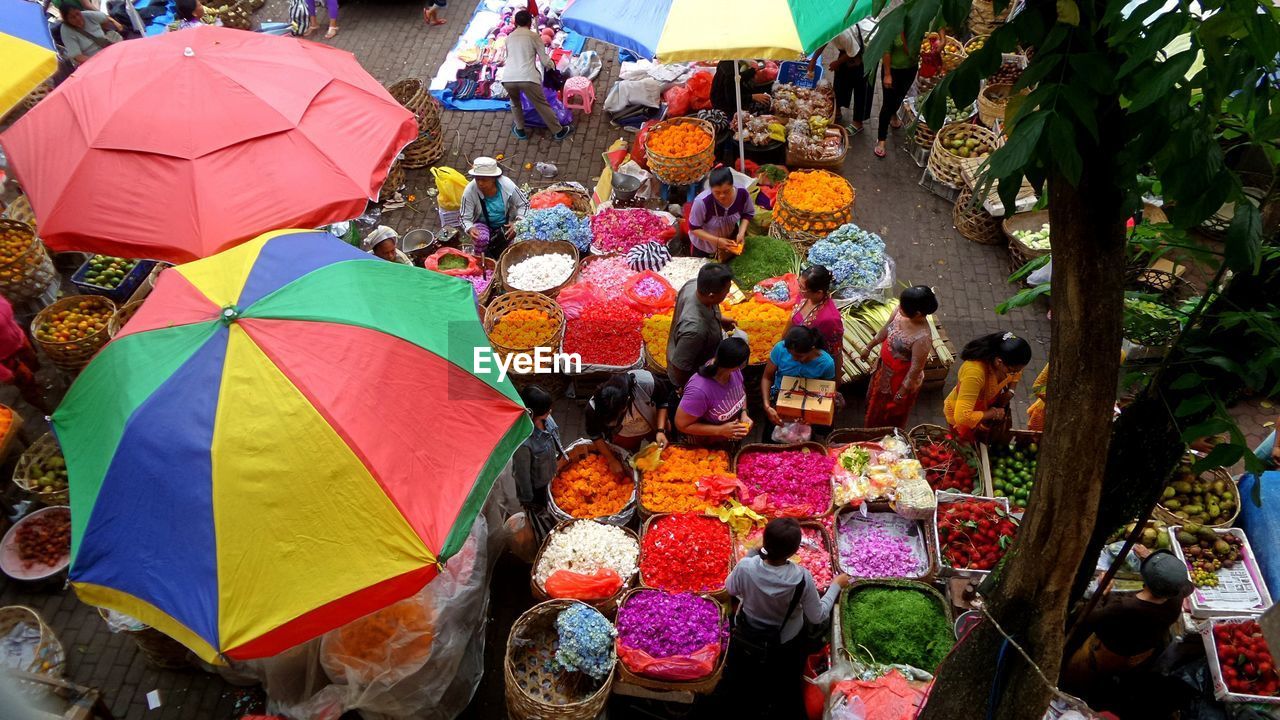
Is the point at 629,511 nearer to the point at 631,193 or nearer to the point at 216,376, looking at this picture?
the point at 216,376

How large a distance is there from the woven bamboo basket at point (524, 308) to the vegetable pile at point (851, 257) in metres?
2.57

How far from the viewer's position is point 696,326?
250 inches

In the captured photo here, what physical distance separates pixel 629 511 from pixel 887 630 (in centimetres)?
199

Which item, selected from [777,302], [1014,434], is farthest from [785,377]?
[1014,434]

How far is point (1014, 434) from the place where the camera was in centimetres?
641

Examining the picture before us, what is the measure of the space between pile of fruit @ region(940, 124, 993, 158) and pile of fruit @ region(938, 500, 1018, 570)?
5.02 m

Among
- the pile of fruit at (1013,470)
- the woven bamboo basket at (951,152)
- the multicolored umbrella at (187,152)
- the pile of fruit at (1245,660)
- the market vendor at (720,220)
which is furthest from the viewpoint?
the woven bamboo basket at (951,152)

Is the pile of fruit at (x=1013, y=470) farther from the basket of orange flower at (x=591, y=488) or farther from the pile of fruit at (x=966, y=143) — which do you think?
the pile of fruit at (x=966, y=143)

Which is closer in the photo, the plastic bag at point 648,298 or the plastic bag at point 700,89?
the plastic bag at point 648,298

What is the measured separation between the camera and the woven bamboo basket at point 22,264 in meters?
7.97

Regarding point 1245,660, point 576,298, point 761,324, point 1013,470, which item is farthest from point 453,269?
point 1245,660

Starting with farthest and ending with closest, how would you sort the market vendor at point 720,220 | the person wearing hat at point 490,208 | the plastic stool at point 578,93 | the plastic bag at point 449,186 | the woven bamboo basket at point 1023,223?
1. the plastic stool at point 578,93
2. the plastic bag at point 449,186
3. the woven bamboo basket at point 1023,223
4. the person wearing hat at point 490,208
5. the market vendor at point 720,220

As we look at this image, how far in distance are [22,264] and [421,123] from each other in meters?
4.47

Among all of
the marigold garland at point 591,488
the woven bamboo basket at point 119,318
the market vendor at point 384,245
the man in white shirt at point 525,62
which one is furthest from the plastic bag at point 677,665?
the man in white shirt at point 525,62
